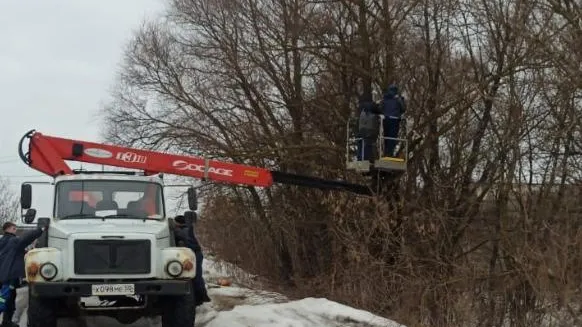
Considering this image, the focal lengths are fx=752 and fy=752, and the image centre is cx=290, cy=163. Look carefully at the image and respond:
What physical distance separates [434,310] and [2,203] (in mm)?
61303

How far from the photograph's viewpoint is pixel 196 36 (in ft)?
80.1

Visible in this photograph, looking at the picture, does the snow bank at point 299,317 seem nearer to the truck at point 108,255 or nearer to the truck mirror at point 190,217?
the truck at point 108,255

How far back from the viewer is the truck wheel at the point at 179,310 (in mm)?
10953

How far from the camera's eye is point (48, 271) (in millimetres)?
10344

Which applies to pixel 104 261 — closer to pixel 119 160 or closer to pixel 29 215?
pixel 29 215

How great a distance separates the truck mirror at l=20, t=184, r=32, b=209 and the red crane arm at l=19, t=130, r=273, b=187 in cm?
107

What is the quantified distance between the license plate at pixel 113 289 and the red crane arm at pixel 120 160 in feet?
9.63

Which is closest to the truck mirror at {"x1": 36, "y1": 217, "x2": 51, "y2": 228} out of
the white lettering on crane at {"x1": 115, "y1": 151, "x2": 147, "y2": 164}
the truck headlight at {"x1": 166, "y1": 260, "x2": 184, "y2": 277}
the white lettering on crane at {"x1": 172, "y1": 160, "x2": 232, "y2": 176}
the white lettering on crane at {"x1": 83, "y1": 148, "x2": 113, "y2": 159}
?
the truck headlight at {"x1": 166, "y1": 260, "x2": 184, "y2": 277}

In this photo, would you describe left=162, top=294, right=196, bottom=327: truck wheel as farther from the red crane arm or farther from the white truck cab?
the red crane arm

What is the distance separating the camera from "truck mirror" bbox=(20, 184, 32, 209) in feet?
37.3

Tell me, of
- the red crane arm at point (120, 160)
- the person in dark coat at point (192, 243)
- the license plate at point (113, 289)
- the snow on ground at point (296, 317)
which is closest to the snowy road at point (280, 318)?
the snow on ground at point (296, 317)

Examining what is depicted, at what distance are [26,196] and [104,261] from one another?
6.03 feet

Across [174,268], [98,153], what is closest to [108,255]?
[174,268]

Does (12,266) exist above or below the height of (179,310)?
above
